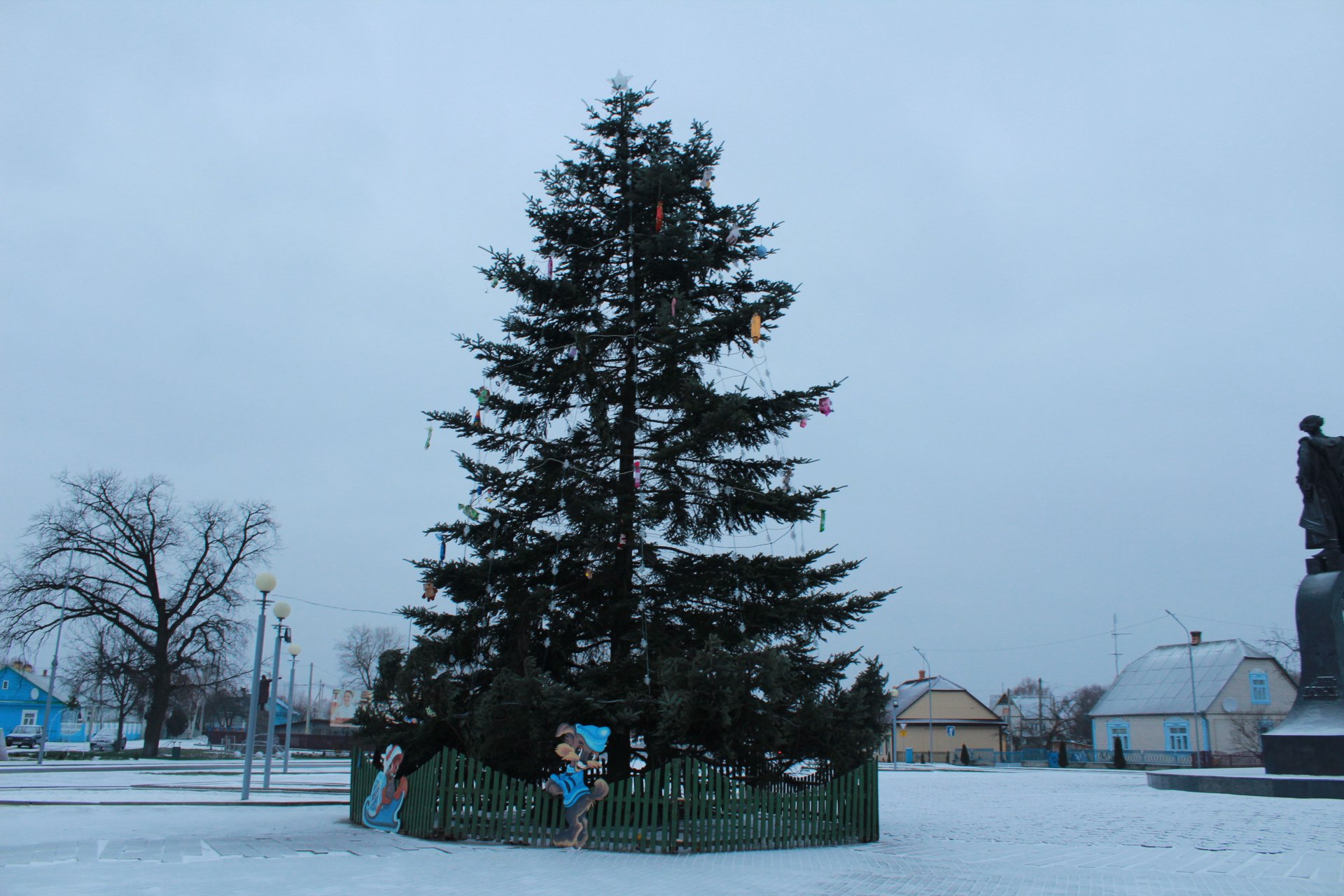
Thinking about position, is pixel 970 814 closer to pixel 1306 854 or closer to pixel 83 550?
pixel 1306 854

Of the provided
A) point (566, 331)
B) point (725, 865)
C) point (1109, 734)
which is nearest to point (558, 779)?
point (725, 865)

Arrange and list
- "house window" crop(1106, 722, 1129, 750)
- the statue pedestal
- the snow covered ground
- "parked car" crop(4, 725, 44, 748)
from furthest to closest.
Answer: "parked car" crop(4, 725, 44, 748)
"house window" crop(1106, 722, 1129, 750)
the statue pedestal
the snow covered ground

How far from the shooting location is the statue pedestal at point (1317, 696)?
17.9 meters

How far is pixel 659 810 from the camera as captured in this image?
1073cm

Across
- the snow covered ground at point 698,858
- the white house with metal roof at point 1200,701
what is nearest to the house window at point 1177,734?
the white house with metal roof at point 1200,701

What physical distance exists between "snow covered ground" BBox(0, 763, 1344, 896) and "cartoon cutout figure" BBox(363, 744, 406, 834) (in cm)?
31

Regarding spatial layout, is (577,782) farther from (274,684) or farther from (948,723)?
(948,723)

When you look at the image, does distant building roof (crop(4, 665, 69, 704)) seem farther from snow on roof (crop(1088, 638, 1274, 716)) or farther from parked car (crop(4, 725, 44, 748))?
snow on roof (crop(1088, 638, 1274, 716))

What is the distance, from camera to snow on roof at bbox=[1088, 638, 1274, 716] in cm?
4956

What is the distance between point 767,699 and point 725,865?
2.01 meters

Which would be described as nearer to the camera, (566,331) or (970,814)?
(566,331)

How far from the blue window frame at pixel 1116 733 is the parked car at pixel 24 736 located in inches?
2433

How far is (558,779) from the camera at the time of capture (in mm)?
10914

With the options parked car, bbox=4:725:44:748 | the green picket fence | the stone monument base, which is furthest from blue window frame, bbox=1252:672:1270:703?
parked car, bbox=4:725:44:748
